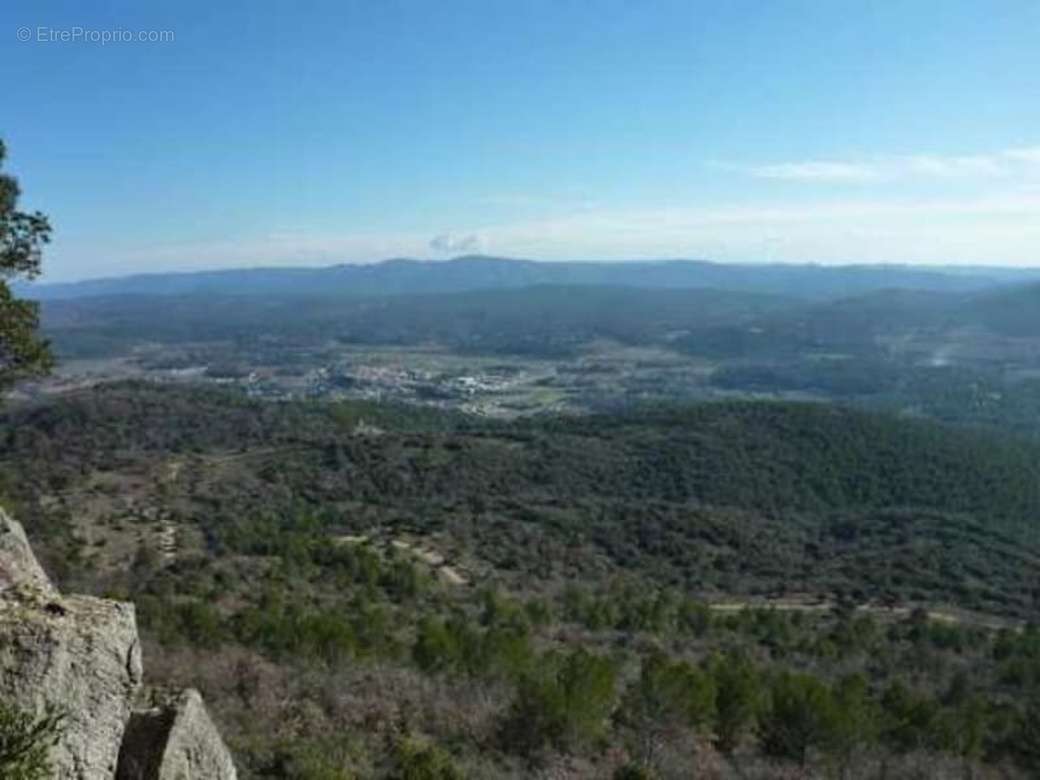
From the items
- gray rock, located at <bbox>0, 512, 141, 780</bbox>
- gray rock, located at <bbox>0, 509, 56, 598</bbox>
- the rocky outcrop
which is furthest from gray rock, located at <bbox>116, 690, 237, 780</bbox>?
gray rock, located at <bbox>0, 509, 56, 598</bbox>

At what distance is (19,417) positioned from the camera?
354 feet

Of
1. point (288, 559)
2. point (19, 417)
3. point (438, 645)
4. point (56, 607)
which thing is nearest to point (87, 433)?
point (19, 417)

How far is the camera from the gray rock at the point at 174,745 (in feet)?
30.8

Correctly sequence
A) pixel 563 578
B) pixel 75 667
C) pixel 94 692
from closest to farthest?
pixel 75 667, pixel 94 692, pixel 563 578

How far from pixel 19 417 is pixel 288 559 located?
68.9 m

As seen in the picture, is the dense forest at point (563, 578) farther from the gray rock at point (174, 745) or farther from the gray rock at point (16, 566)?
the gray rock at point (174, 745)

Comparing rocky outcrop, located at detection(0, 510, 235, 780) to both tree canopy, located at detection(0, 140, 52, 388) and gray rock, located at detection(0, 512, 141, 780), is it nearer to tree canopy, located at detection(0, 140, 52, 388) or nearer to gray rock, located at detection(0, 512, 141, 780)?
gray rock, located at detection(0, 512, 141, 780)

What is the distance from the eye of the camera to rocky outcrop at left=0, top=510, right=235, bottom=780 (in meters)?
8.48

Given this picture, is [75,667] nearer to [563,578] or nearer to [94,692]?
[94,692]

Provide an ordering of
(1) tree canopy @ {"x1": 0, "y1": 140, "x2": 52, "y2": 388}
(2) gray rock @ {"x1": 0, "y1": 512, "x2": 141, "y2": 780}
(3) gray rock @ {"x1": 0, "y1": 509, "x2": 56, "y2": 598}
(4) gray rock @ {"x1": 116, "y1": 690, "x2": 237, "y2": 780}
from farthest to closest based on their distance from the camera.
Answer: (1) tree canopy @ {"x1": 0, "y1": 140, "x2": 52, "y2": 388}
(3) gray rock @ {"x1": 0, "y1": 509, "x2": 56, "y2": 598}
(4) gray rock @ {"x1": 116, "y1": 690, "x2": 237, "y2": 780}
(2) gray rock @ {"x1": 0, "y1": 512, "x2": 141, "y2": 780}

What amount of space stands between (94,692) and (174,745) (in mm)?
1022

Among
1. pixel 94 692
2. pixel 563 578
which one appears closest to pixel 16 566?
pixel 94 692

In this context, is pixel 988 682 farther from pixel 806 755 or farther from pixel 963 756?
pixel 806 755

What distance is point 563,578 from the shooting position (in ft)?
→ 211
